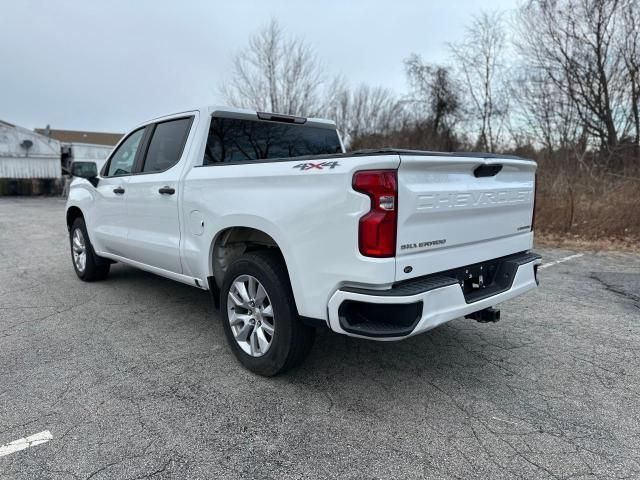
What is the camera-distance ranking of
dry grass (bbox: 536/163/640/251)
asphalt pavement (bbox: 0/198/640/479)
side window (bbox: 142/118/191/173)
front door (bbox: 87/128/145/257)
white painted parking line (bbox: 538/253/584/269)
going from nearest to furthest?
asphalt pavement (bbox: 0/198/640/479), side window (bbox: 142/118/191/173), front door (bbox: 87/128/145/257), white painted parking line (bbox: 538/253/584/269), dry grass (bbox: 536/163/640/251)

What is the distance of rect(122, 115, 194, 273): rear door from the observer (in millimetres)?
4047

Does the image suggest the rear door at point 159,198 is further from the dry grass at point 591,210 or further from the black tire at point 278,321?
the dry grass at point 591,210

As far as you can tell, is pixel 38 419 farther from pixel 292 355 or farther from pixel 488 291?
pixel 488 291

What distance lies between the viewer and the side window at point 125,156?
4.92 metres

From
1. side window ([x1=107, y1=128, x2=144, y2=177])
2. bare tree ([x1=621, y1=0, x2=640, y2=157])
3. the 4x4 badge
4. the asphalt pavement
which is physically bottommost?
the asphalt pavement

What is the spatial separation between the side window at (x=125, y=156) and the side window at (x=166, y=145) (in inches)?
14.2

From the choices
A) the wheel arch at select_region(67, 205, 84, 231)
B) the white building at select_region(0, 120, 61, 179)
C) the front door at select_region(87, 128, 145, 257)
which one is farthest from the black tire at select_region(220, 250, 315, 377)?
the white building at select_region(0, 120, 61, 179)

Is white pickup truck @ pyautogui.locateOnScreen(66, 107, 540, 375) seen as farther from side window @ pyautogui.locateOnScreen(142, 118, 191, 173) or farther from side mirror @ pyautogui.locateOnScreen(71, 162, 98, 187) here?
side mirror @ pyautogui.locateOnScreen(71, 162, 98, 187)

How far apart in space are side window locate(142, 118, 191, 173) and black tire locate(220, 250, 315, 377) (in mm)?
1481

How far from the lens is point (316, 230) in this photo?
2717 millimetres

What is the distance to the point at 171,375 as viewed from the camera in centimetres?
334

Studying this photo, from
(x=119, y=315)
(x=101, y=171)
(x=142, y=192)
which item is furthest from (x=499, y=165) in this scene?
(x=101, y=171)

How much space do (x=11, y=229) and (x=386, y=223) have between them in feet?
41.5

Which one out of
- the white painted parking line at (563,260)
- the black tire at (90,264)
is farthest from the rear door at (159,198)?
the white painted parking line at (563,260)
